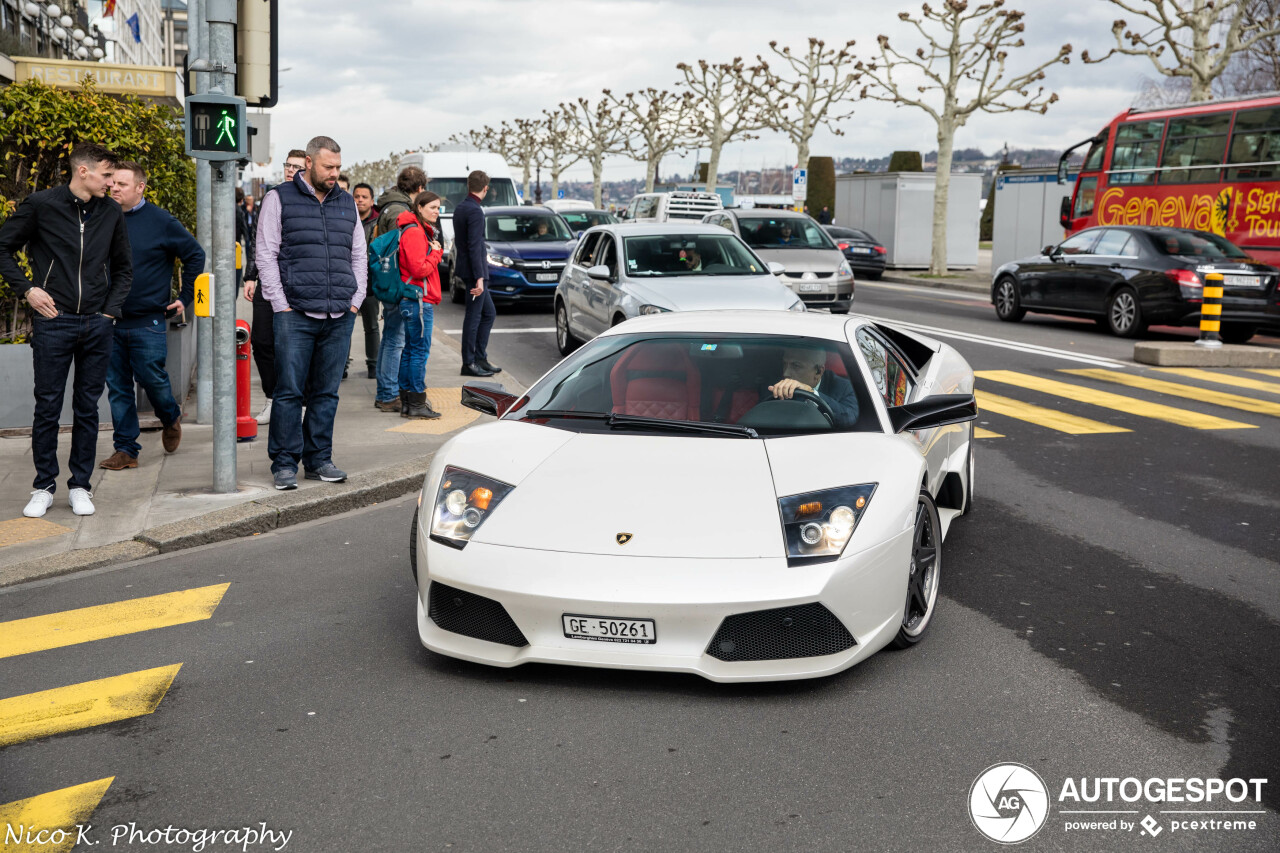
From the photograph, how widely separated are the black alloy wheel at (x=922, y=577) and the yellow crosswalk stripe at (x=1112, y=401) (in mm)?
6296

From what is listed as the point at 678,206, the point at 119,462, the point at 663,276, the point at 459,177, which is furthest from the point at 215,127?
the point at 678,206

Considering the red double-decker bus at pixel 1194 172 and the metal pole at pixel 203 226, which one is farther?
the red double-decker bus at pixel 1194 172

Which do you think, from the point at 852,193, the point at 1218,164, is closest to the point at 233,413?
the point at 1218,164

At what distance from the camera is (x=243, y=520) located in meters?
6.73

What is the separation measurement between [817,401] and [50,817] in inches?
122

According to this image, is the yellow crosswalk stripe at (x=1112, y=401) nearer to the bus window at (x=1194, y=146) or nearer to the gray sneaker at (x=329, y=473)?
the gray sneaker at (x=329, y=473)

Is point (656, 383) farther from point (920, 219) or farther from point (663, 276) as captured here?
point (920, 219)

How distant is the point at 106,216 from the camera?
22.6 ft

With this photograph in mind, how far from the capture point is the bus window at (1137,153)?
2297cm

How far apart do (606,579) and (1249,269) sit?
15706 millimetres

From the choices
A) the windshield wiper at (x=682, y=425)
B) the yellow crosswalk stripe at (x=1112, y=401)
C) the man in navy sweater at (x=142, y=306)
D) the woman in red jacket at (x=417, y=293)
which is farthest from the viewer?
the yellow crosswalk stripe at (x=1112, y=401)

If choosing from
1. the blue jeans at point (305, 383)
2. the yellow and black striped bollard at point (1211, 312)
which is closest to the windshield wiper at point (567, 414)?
the blue jeans at point (305, 383)

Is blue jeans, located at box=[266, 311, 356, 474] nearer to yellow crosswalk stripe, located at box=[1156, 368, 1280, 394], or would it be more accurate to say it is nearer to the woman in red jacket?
the woman in red jacket

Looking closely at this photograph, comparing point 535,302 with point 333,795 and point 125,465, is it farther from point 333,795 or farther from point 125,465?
point 333,795
